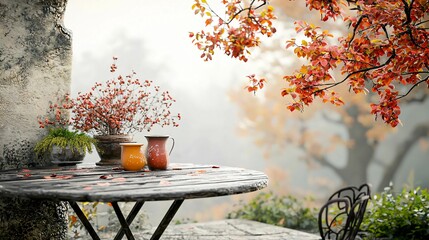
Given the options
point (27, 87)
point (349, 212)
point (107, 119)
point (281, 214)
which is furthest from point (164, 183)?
point (281, 214)

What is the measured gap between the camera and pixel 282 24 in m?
8.38

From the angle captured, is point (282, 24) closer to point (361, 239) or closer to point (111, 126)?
point (361, 239)

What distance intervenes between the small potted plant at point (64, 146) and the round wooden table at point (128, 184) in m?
0.14

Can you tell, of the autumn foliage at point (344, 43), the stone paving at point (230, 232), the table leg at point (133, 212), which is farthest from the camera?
the stone paving at point (230, 232)

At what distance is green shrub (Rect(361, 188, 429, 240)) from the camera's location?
436 centimetres

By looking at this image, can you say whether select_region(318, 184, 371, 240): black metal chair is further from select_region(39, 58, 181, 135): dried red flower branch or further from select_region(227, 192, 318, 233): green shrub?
select_region(227, 192, 318, 233): green shrub

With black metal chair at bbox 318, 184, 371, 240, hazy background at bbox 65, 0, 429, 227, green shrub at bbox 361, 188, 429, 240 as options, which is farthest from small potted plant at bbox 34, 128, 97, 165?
hazy background at bbox 65, 0, 429, 227

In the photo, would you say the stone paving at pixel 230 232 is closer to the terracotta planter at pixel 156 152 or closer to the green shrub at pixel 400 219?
the green shrub at pixel 400 219

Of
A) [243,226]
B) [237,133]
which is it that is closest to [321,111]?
[237,133]

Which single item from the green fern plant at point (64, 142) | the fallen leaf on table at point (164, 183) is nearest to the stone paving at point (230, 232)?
the green fern plant at point (64, 142)

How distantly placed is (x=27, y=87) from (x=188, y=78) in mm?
5923

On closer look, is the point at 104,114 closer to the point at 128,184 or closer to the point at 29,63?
the point at 29,63

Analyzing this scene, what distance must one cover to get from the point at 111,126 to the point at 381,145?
282 inches

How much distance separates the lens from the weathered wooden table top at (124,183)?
2061 mm
